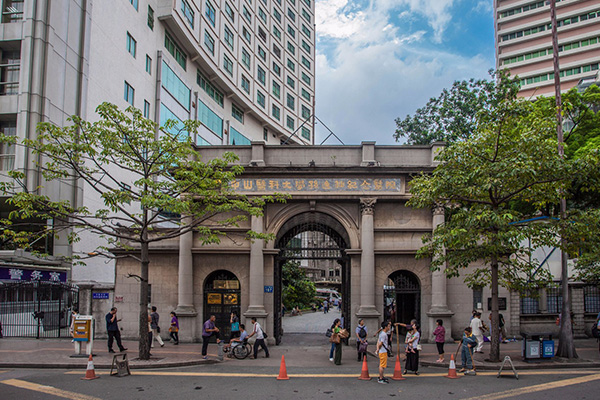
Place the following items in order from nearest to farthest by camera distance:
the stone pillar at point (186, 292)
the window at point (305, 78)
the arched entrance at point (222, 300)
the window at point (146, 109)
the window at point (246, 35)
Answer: the stone pillar at point (186, 292) → the arched entrance at point (222, 300) → the window at point (146, 109) → the window at point (246, 35) → the window at point (305, 78)

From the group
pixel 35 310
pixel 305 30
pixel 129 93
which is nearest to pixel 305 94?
pixel 305 30

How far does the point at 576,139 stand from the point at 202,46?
30.6 m

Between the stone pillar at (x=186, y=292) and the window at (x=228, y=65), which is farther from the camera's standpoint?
the window at (x=228, y=65)

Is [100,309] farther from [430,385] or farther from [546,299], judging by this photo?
[546,299]

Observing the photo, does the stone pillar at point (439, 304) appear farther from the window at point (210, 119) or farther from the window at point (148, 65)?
the window at point (210, 119)

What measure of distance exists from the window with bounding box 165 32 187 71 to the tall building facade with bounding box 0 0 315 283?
0.29ft

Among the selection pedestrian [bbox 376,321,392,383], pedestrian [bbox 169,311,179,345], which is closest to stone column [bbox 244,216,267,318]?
pedestrian [bbox 169,311,179,345]

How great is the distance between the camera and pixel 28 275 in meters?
29.3

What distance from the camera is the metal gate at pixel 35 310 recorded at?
22406 mm

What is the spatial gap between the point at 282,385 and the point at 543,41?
271 ft

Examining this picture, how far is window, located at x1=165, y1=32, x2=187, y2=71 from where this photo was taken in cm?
4078

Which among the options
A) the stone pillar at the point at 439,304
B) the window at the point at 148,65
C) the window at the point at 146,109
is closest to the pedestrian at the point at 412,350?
the stone pillar at the point at 439,304

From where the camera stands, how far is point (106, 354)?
700 inches

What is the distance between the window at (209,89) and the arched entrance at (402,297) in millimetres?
30400
